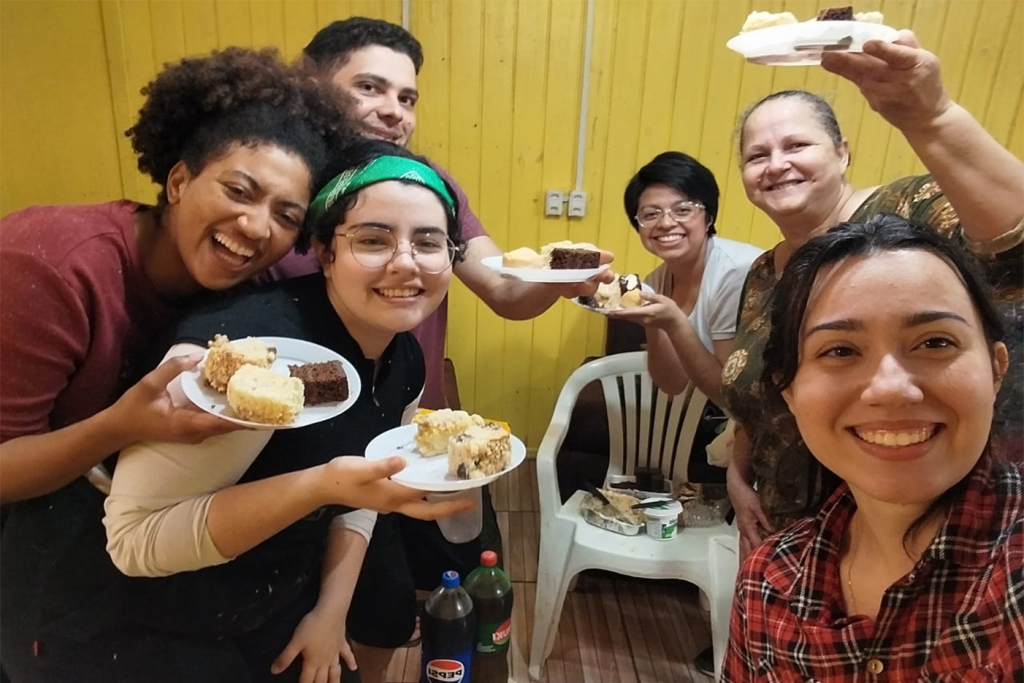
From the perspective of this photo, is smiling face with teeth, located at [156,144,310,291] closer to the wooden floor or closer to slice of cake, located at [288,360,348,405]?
slice of cake, located at [288,360,348,405]

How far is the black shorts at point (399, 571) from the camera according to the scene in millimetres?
1252

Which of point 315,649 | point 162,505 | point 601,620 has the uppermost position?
point 162,505

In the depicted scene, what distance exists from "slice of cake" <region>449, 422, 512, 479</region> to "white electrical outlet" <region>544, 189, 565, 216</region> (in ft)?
5.66

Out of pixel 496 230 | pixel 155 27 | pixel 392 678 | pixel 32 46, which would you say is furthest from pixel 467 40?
pixel 392 678

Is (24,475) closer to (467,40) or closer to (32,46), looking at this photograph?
(467,40)

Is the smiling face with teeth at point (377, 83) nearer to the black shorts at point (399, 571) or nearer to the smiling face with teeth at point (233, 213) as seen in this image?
the smiling face with teeth at point (233, 213)

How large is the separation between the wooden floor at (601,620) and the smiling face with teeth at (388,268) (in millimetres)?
886

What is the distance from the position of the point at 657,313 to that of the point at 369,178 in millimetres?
882

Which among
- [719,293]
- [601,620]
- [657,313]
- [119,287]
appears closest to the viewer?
[119,287]

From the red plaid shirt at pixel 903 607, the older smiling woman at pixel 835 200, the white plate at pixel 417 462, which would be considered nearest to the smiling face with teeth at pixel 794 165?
the older smiling woman at pixel 835 200

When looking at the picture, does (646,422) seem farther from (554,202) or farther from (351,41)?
(351,41)

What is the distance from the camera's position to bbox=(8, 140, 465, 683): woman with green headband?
82 centimetres

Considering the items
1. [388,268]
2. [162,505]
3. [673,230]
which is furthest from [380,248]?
[673,230]

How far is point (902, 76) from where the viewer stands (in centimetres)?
86
